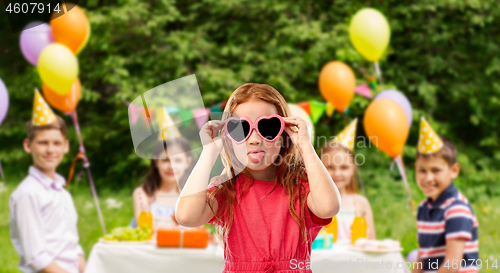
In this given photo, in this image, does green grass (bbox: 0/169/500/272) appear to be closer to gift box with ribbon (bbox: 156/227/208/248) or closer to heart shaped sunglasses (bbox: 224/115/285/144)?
gift box with ribbon (bbox: 156/227/208/248)

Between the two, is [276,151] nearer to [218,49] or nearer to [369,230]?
[369,230]

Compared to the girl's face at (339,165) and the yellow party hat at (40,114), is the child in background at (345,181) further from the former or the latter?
the yellow party hat at (40,114)

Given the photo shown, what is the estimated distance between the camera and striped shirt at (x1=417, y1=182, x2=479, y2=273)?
8.30 feet

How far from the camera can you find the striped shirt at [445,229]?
253cm

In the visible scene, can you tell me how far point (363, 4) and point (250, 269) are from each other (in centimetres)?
490

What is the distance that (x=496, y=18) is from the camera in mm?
5609

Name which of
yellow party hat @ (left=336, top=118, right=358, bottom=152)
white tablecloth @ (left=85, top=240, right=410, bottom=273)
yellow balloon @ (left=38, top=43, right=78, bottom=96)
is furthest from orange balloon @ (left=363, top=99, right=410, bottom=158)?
yellow balloon @ (left=38, top=43, right=78, bottom=96)

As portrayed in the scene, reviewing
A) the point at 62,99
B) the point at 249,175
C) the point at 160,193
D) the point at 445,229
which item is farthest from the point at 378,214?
the point at 249,175

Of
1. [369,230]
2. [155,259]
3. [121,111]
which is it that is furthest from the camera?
[121,111]

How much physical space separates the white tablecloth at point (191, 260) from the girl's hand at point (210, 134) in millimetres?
1229

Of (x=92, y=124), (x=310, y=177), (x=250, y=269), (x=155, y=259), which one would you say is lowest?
(x=155, y=259)

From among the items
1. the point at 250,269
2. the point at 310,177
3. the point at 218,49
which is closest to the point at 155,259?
the point at 250,269

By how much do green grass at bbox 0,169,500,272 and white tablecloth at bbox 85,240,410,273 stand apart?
1.49 meters

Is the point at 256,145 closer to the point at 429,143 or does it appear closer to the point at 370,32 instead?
the point at 429,143
